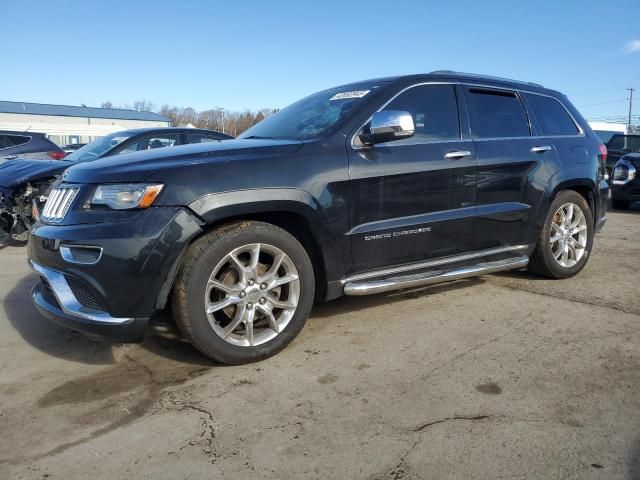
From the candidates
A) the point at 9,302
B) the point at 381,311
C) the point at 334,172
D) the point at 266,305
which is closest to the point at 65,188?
the point at 266,305

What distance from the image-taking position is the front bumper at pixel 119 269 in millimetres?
2621

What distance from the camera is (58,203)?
9.78 ft

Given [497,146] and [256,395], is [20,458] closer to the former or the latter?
[256,395]

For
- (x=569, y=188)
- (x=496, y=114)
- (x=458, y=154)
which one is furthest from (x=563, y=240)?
(x=458, y=154)

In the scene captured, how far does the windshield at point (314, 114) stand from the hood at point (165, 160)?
39cm

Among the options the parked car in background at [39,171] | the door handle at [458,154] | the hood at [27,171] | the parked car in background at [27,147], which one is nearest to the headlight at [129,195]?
the door handle at [458,154]

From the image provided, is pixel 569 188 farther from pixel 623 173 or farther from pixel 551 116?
pixel 623 173

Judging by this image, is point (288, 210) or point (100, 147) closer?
point (288, 210)

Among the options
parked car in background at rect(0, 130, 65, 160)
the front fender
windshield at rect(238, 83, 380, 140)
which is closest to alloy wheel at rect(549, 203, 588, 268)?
windshield at rect(238, 83, 380, 140)

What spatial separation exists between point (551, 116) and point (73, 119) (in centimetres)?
8536

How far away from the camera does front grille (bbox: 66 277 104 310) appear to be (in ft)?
8.75

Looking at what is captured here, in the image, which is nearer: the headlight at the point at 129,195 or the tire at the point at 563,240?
the headlight at the point at 129,195

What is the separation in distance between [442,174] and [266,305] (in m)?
1.60

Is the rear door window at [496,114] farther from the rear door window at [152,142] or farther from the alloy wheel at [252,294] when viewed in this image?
the rear door window at [152,142]
